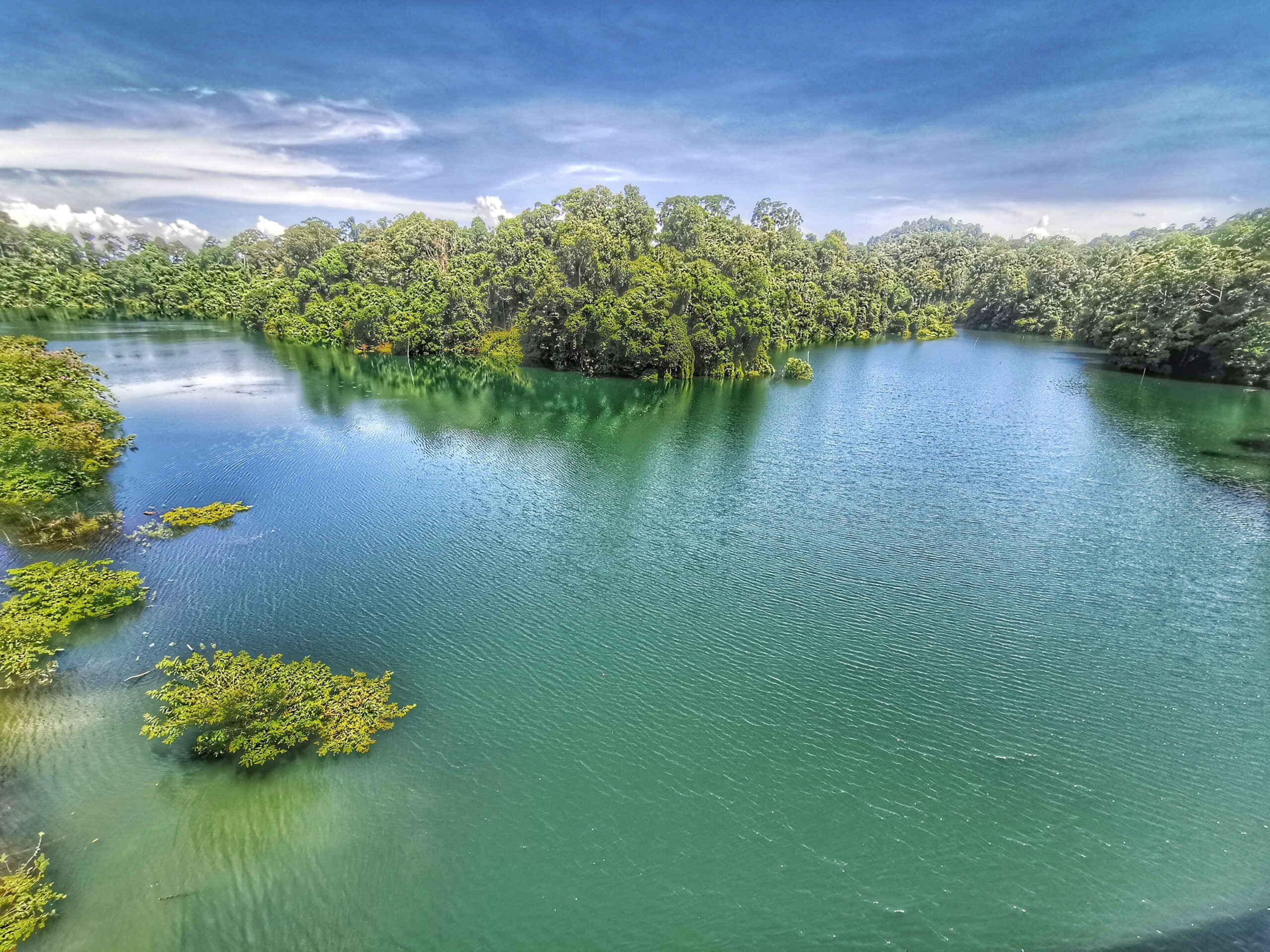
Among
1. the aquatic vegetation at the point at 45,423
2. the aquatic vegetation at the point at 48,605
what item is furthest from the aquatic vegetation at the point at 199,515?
the aquatic vegetation at the point at 45,423

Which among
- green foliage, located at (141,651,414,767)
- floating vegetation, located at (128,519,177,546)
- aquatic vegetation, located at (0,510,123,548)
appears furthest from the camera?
floating vegetation, located at (128,519,177,546)

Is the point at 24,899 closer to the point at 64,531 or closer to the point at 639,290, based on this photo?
the point at 64,531

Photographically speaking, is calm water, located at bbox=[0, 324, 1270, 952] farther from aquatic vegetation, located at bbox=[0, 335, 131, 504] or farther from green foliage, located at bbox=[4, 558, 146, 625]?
aquatic vegetation, located at bbox=[0, 335, 131, 504]

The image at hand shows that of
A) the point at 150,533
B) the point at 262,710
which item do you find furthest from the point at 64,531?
the point at 262,710

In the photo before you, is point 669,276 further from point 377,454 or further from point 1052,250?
point 1052,250

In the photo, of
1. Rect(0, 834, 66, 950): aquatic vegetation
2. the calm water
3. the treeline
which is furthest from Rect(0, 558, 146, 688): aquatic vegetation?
the treeline

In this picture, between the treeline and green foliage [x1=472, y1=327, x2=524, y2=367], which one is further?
green foliage [x1=472, y1=327, x2=524, y2=367]
